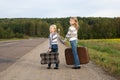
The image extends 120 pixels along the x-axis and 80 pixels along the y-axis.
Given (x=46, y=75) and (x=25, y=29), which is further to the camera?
(x=25, y=29)

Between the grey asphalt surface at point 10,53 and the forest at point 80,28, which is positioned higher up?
the grey asphalt surface at point 10,53

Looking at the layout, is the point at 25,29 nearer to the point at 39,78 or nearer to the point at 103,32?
the point at 103,32

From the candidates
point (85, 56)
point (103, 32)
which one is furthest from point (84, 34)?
point (85, 56)

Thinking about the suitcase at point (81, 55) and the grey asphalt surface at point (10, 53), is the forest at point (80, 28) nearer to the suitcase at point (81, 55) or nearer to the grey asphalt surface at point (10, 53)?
the grey asphalt surface at point (10, 53)

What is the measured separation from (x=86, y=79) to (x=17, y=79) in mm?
1925

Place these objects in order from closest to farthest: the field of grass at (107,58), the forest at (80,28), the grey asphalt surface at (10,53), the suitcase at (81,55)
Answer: the field of grass at (107,58) → the suitcase at (81,55) → the grey asphalt surface at (10,53) → the forest at (80,28)

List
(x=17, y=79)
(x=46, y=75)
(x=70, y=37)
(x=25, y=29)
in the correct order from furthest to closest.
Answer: (x=25, y=29) < (x=70, y=37) < (x=46, y=75) < (x=17, y=79)

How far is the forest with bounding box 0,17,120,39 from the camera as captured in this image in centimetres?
14700

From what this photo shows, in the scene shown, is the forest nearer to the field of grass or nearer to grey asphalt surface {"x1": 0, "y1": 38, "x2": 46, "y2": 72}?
grey asphalt surface {"x1": 0, "y1": 38, "x2": 46, "y2": 72}

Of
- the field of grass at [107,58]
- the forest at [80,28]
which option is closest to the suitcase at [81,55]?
the field of grass at [107,58]

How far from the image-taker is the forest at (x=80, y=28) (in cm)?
14700

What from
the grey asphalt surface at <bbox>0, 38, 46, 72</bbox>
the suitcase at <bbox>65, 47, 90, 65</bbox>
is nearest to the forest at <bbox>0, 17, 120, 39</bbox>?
the grey asphalt surface at <bbox>0, 38, 46, 72</bbox>

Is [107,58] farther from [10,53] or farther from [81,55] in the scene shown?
[10,53]

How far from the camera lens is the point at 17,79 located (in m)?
10.1
